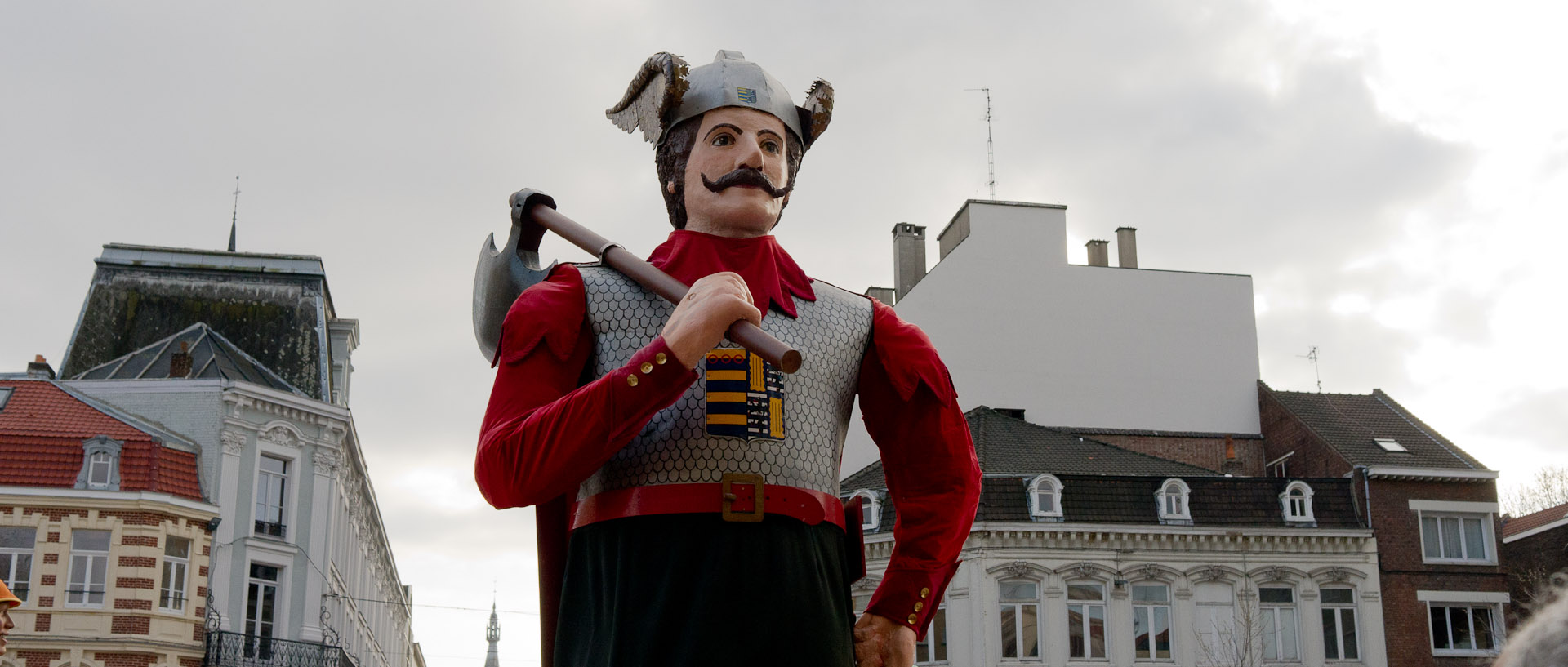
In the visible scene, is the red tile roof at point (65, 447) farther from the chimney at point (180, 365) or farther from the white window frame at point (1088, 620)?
the white window frame at point (1088, 620)

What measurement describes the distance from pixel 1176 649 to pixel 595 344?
3241 cm

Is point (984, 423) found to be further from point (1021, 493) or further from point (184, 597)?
point (184, 597)

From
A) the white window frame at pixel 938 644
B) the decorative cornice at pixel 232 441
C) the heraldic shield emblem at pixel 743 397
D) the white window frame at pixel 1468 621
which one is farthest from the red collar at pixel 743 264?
the white window frame at pixel 1468 621

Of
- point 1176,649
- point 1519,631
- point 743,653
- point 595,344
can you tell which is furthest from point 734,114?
point 1176,649

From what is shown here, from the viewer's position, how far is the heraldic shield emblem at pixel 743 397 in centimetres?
399

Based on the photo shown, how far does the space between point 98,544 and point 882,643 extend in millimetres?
27280

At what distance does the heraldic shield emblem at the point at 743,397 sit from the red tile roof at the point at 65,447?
27.1 meters

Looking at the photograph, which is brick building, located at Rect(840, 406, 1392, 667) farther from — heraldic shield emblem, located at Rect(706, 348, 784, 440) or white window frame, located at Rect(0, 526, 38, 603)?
heraldic shield emblem, located at Rect(706, 348, 784, 440)

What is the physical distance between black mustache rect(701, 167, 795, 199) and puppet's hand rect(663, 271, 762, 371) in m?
0.74

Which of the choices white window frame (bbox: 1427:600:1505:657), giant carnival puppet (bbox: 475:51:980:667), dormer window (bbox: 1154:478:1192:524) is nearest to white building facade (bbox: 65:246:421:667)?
dormer window (bbox: 1154:478:1192:524)

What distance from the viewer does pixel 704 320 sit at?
12.0ft

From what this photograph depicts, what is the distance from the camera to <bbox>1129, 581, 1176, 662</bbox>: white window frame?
113ft

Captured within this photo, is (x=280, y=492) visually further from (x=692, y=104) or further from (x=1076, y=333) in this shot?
(x=692, y=104)

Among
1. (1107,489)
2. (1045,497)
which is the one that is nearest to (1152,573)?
(1107,489)
